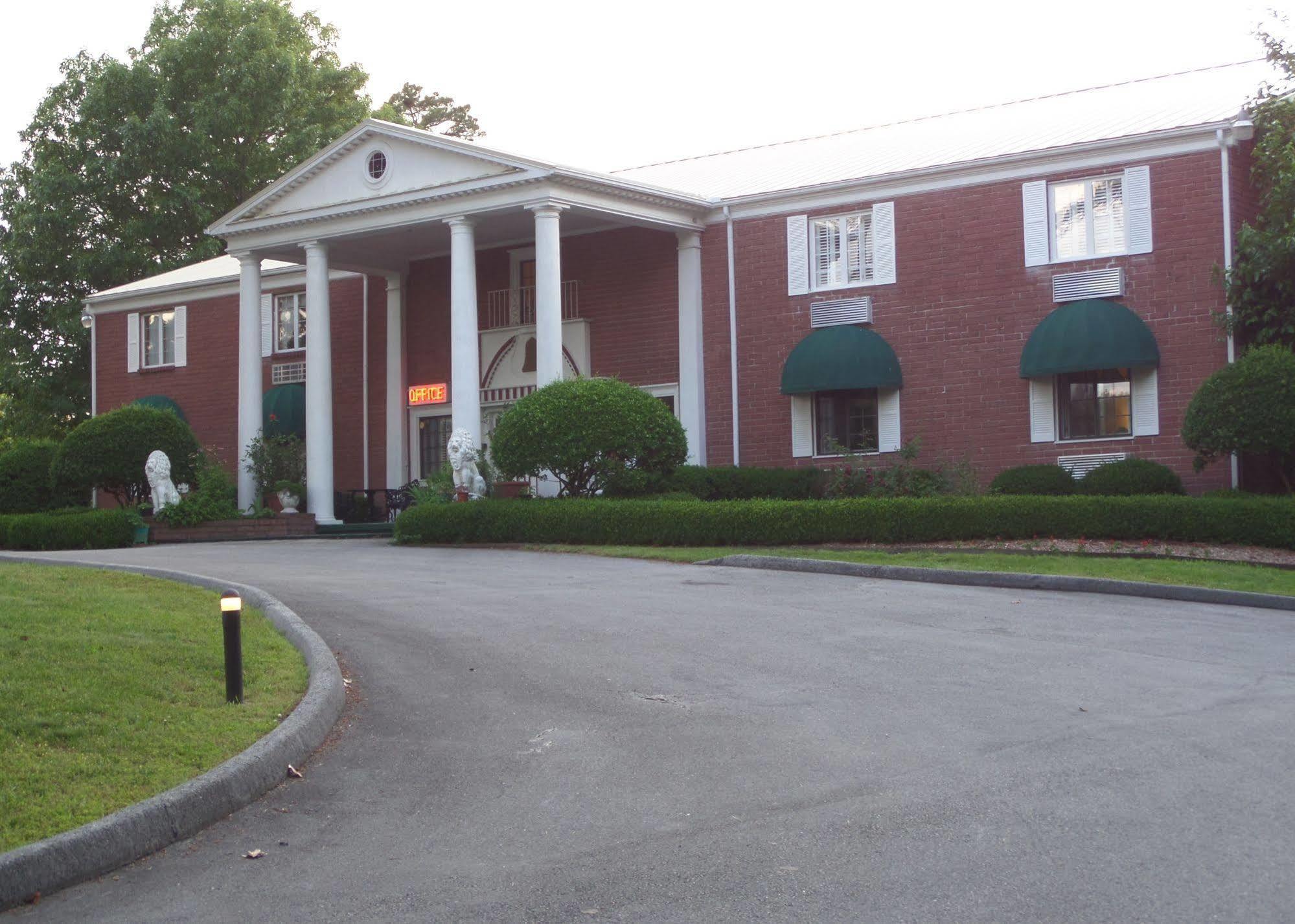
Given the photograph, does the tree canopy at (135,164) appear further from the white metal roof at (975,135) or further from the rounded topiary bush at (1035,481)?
the rounded topiary bush at (1035,481)

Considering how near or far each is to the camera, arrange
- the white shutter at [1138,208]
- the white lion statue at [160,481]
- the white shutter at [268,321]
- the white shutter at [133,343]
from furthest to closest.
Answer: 1. the white shutter at [133,343]
2. the white shutter at [268,321]
3. the white lion statue at [160,481]
4. the white shutter at [1138,208]

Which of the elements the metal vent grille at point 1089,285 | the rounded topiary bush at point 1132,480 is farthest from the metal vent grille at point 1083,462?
the metal vent grille at point 1089,285

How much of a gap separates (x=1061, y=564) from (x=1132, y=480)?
17.7 feet

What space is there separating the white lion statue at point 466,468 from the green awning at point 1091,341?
379 inches

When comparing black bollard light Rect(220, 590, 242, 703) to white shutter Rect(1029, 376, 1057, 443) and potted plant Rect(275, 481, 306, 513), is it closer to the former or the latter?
white shutter Rect(1029, 376, 1057, 443)

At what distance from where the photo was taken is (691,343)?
27641 millimetres

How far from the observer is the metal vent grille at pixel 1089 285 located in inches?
909

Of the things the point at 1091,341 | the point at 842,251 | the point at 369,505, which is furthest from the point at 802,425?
the point at 369,505

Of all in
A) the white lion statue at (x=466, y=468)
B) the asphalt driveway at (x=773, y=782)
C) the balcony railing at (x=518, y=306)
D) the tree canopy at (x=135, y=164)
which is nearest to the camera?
the asphalt driveway at (x=773, y=782)

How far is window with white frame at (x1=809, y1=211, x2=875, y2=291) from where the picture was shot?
85.1ft

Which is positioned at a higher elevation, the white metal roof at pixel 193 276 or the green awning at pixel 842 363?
the white metal roof at pixel 193 276

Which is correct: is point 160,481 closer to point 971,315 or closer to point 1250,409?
point 971,315

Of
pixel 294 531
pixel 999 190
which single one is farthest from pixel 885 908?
pixel 294 531

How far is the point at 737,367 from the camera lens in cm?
2716
